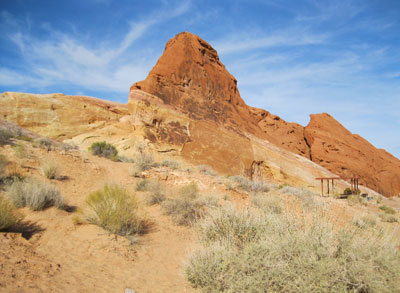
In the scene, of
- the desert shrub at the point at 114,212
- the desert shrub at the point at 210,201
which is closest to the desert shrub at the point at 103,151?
the desert shrub at the point at 210,201

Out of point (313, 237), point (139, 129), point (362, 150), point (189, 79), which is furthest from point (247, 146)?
point (362, 150)

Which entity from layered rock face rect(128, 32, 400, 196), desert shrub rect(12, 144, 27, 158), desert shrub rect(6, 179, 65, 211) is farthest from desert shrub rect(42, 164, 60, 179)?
layered rock face rect(128, 32, 400, 196)

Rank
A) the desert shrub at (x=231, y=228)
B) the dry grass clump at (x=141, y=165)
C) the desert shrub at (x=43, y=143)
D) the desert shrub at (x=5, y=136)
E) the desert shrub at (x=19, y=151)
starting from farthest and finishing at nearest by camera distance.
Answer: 1. the dry grass clump at (x=141, y=165)
2. the desert shrub at (x=43, y=143)
3. the desert shrub at (x=5, y=136)
4. the desert shrub at (x=19, y=151)
5. the desert shrub at (x=231, y=228)

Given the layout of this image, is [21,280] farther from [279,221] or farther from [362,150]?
[362,150]

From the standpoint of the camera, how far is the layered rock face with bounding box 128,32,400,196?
19684 mm

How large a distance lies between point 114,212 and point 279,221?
13.0ft

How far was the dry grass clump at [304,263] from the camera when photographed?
8.68 feet

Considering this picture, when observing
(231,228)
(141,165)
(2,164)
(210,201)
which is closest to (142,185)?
(141,165)

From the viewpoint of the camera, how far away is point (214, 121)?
23.1 meters

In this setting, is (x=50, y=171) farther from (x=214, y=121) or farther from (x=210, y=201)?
(x=214, y=121)

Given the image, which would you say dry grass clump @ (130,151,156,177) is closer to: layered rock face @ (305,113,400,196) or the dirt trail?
the dirt trail

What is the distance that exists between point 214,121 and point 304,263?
2066cm

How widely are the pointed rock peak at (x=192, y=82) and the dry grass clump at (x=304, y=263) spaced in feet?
54.9

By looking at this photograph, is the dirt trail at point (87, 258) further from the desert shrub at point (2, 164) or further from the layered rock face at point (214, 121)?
the layered rock face at point (214, 121)
